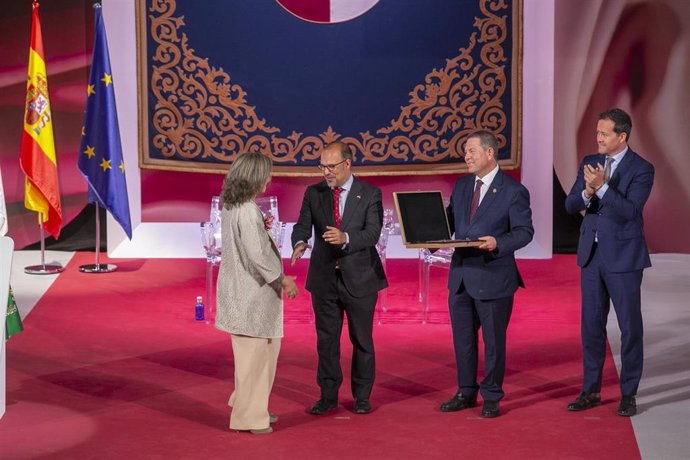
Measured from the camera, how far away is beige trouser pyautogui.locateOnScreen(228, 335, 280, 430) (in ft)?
17.5

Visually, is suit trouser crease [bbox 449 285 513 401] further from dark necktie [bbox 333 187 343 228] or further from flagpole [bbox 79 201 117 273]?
flagpole [bbox 79 201 117 273]

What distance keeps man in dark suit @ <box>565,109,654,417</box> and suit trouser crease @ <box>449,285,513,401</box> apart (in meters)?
0.43

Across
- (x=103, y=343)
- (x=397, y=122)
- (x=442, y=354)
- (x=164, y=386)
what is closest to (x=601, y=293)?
(x=442, y=354)

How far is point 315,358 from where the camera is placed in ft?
22.5

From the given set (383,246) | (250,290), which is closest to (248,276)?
(250,290)

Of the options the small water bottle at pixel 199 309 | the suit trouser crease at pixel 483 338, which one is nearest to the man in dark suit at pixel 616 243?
the suit trouser crease at pixel 483 338

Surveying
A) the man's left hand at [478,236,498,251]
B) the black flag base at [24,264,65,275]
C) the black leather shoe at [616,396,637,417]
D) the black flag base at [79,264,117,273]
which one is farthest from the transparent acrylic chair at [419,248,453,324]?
the black flag base at [24,264,65,275]

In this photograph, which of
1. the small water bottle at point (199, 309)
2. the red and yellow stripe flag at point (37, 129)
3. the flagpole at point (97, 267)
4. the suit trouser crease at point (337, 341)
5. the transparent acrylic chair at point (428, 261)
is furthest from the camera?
the flagpole at point (97, 267)

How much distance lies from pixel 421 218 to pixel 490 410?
3.24 feet

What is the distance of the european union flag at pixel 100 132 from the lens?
9.61 metres

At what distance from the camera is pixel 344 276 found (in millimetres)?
5656

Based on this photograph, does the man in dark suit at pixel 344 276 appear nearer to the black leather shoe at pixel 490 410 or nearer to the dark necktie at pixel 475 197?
the dark necktie at pixel 475 197

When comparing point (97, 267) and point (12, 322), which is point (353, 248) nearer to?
point (12, 322)

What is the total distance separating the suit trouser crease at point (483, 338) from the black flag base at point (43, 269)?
4893 millimetres
